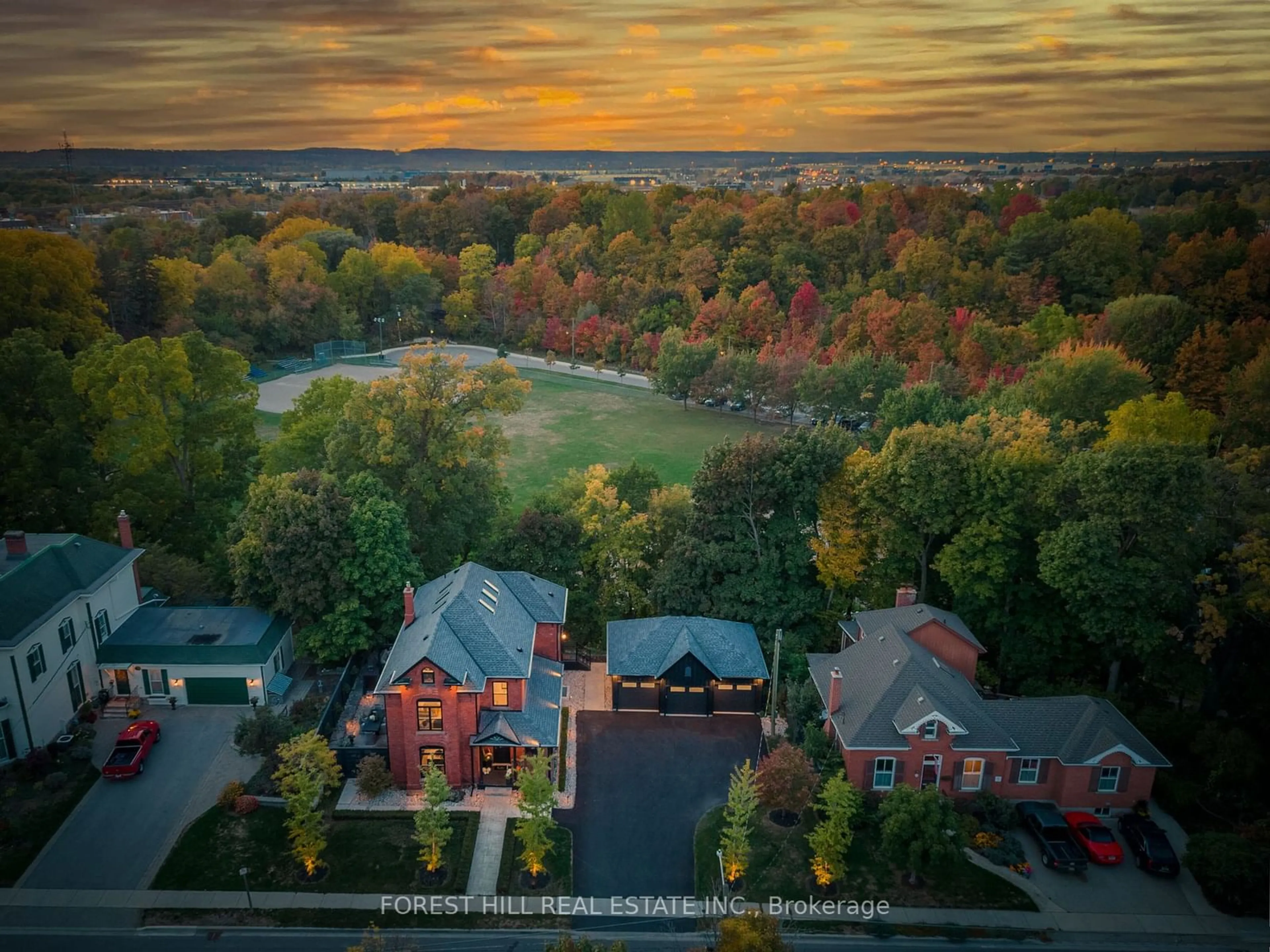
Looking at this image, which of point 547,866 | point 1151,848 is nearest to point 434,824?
point 547,866

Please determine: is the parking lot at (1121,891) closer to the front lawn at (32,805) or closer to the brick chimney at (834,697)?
the brick chimney at (834,697)

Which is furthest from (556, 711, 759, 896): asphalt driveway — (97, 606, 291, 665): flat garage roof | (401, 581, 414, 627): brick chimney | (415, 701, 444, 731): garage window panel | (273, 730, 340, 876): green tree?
(97, 606, 291, 665): flat garage roof

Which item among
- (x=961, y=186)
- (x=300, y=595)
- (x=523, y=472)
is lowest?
(x=523, y=472)

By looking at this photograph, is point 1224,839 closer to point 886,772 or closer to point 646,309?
point 886,772

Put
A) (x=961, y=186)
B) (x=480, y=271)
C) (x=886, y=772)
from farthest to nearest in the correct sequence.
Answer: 1. (x=961, y=186)
2. (x=480, y=271)
3. (x=886, y=772)

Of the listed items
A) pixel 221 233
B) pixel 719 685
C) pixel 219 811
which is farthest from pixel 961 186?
pixel 219 811

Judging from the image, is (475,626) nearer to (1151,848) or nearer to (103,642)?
(103,642)
